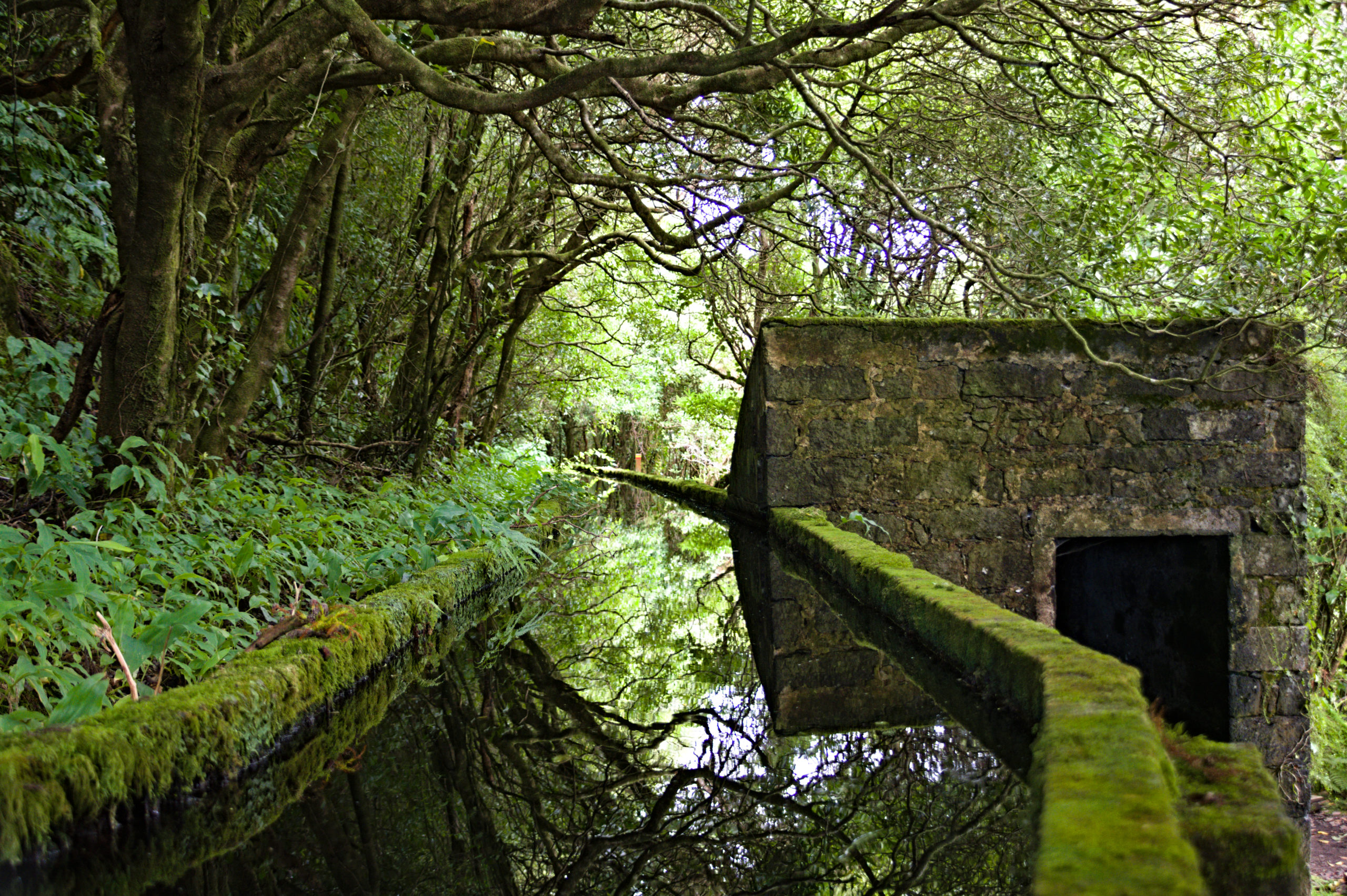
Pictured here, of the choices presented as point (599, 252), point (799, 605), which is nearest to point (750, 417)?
point (599, 252)

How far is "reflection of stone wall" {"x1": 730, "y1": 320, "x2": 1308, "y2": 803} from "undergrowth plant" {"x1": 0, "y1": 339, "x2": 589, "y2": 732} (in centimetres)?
225

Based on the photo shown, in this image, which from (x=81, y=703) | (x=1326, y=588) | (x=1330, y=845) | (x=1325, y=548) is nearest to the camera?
(x=81, y=703)

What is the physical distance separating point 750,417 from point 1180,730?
18.6ft

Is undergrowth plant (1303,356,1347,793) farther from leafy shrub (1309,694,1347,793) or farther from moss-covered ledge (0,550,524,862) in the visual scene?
moss-covered ledge (0,550,524,862)

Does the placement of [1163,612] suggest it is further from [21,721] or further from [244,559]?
[21,721]

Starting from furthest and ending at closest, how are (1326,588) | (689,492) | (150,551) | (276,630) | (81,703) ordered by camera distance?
(689,492) < (1326,588) < (150,551) < (276,630) < (81,703)

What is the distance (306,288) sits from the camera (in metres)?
6.05

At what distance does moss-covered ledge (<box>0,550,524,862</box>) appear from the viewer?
1.53 m

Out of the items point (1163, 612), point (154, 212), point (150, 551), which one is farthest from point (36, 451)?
point (1163, 612)

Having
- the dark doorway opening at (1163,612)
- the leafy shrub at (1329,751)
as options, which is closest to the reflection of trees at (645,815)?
the dark doorway opening at (1163,612)

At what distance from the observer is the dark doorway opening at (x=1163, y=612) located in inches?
199

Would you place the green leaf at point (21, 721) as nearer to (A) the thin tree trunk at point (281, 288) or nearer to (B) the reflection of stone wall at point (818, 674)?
(B) the reflection of stone wall at point (818, 674)

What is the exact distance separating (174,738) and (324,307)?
5074 mm

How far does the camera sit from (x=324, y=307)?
642 cm
